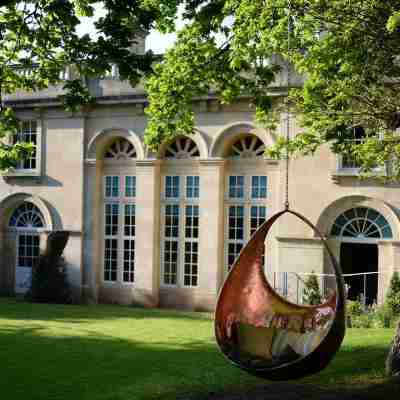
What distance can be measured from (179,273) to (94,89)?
6.23m

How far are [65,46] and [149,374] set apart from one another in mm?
4921

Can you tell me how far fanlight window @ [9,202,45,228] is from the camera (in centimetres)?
2364

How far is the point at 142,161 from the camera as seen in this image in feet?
71.3

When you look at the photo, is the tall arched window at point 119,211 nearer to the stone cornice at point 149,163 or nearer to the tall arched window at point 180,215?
the stone cornice at point 149,163

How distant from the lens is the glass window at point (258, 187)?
20641 millimetres

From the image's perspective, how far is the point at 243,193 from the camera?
20.9 m

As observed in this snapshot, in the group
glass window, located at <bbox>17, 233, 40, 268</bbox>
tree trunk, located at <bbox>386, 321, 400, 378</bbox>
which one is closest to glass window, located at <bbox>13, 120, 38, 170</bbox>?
glass window, located at <bbox>17, 233, 40, 268</bbox>

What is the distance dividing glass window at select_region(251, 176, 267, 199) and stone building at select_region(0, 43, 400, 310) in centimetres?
3

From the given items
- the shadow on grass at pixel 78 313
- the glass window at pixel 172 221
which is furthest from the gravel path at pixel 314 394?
the glass window at pixel 172 221

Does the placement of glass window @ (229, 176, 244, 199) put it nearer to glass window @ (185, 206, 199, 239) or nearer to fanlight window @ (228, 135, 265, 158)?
fanlight window @ (228, 135, 265, 158)

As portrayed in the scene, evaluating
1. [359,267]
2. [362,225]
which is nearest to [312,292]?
[362,225]

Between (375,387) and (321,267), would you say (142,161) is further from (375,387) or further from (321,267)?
(375,387)

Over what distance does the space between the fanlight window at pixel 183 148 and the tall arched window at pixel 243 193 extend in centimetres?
113

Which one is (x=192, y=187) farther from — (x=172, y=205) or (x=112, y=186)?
(x=112, y=186)
